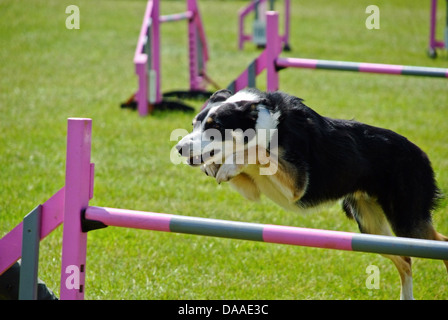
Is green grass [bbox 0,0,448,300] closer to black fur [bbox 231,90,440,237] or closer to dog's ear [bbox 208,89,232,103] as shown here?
black fur [bbox 231,90,440,237]

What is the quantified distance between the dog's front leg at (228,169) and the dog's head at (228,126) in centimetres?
4

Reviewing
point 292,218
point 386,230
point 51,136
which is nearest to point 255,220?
point 292,218

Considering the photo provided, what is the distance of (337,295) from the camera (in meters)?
4.21

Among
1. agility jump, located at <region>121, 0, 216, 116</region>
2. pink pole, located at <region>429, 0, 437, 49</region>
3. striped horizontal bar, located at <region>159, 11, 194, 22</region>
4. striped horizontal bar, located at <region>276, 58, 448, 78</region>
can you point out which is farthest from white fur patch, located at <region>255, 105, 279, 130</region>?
pink pole, located at <region>429, 0, 437, 49</region>

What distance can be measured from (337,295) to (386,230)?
0.50 metres

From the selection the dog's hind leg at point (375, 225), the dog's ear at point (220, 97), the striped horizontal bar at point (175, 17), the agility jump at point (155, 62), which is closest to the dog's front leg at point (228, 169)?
the dog's ear at point (220, 97)

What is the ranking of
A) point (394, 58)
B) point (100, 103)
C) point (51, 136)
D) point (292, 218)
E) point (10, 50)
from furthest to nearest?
point (394, 58), point (10, 50), point (100, 103), point (51, 136), point (292, 218)

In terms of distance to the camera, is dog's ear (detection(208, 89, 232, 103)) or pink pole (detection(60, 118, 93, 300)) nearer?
pink pole (detection(60, 118, 93, 300))

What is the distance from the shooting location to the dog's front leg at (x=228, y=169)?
3.28 metres

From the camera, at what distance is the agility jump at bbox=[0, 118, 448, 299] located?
7.69 ft

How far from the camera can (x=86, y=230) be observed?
2.62 m

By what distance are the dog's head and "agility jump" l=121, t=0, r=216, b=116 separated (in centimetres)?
488

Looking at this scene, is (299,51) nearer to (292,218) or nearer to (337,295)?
(292,218)

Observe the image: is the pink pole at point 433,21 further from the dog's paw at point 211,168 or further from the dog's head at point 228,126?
the dog's paw at point 211,168
